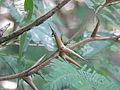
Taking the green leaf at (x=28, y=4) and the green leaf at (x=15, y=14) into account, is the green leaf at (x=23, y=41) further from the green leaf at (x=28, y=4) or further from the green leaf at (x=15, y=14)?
the green leaf at (x=15, y=14)

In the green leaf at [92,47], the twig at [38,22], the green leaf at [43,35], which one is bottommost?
the green leaf at [92,47]

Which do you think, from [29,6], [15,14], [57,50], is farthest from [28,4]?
[15,14]

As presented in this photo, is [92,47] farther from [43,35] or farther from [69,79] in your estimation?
[69,79]

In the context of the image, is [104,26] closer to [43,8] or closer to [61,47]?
[43,8]

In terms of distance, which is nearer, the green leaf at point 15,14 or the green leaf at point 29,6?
the green leaf at point 29,6

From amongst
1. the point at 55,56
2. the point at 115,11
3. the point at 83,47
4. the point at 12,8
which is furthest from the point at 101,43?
the point at 55,56

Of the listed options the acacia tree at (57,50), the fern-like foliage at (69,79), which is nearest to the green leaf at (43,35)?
the acacia tree at (57,50)

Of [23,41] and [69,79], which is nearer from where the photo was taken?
[69,79]
